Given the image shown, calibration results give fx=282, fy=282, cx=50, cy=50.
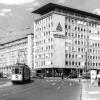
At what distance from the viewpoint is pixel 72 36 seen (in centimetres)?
11419

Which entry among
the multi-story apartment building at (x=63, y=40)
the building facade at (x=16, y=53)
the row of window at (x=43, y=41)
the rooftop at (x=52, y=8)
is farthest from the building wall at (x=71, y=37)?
the building facade at (x=16, y=53)

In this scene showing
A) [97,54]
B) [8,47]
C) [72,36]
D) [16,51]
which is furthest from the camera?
[8,47]

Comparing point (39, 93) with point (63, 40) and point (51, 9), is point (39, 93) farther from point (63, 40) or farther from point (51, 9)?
point (51, 9)

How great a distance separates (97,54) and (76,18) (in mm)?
20538

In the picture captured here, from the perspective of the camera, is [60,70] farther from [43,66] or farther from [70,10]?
[70,10]

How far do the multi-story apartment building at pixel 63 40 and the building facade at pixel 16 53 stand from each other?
1973 cm

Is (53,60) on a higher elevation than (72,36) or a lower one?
lower

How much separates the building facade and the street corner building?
18.5 m

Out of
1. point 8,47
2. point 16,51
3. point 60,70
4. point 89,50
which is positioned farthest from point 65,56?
point 8,47

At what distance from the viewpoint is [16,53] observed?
15462 cm

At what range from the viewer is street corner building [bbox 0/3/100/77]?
107 metres

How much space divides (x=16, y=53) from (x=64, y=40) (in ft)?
167

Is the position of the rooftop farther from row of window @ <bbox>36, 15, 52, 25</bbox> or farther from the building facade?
the building facade

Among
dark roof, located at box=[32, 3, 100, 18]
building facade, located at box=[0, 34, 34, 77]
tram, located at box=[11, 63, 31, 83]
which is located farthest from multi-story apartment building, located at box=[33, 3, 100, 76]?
tram, located at box=[11, 63, 31, 83]
